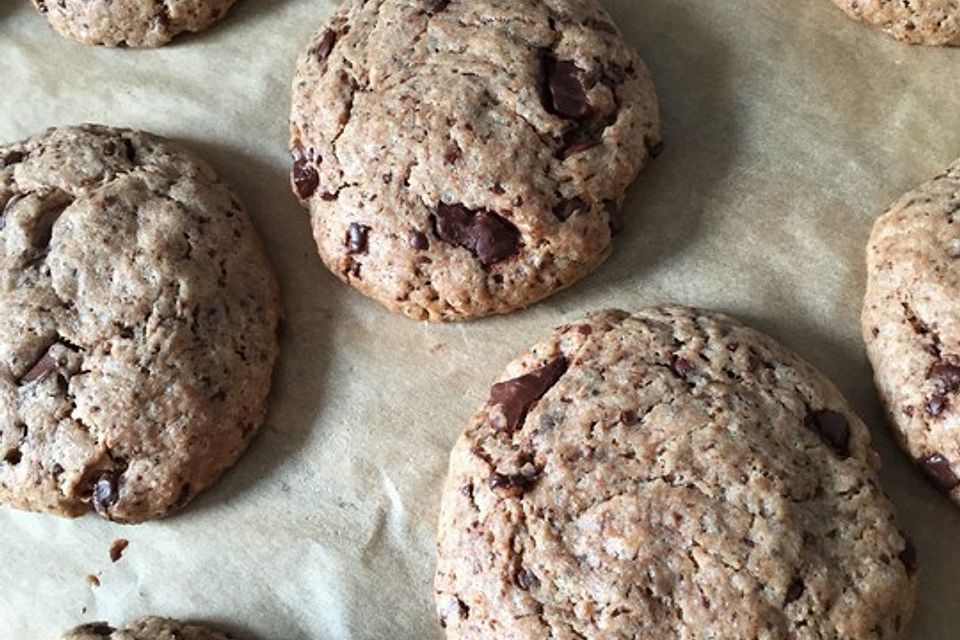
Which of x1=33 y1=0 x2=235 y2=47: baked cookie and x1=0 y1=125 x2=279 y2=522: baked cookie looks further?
x1=33 y1=0 x2=235 y2=47: baked cookie

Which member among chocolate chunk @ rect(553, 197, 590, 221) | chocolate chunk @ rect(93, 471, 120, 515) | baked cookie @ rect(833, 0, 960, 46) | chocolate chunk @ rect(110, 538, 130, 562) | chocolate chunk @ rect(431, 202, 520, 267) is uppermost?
baked cookie @ rect(833, 0, 960, 46)

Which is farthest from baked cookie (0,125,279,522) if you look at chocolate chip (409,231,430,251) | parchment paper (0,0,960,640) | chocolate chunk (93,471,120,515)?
chocolate chip (409,231,430,251)

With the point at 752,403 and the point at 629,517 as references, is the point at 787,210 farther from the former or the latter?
the point at 629,517

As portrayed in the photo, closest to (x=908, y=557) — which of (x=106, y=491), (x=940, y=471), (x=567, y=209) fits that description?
(x=940, y=471)

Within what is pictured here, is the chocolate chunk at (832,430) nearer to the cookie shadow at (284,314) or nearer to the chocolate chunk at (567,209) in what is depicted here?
the chocolate chunk at (567,209)

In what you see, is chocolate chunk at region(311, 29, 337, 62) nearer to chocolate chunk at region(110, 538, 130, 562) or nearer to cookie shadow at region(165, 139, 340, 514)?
cookie shadow at region(165, 139, 340, 514)

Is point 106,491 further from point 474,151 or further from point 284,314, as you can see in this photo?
point 474,151

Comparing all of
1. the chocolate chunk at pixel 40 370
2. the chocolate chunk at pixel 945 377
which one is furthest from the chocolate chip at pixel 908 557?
the chocolate chunk at pixel 40 370
